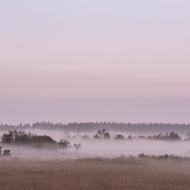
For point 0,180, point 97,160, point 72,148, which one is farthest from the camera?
point 72,148

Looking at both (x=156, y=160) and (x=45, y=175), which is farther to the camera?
(x=156, y=160)

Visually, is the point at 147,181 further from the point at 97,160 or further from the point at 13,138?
the point at 13,138

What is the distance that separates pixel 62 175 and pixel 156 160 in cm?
3176

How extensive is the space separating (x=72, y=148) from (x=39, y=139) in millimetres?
26940

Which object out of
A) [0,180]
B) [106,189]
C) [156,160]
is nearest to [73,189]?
[106,189]

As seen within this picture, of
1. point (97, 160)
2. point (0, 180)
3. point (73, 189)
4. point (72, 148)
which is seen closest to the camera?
point (73, 189)

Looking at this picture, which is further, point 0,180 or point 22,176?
point 22,176

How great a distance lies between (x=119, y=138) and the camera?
646ft

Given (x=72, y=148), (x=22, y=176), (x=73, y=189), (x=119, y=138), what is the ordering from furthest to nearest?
(x=119, y=138), (x=72, y=148), (x=22, y=176), (x=73, y=189)

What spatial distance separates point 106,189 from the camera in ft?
108

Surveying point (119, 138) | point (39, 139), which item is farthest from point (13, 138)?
point (119, 138)

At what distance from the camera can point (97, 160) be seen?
66875 millimetres

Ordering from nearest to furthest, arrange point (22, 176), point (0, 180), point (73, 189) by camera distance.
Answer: point (73, 189) → point (0, 180) → point (22, 176)

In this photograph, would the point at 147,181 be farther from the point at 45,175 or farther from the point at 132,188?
the point at 45,175
